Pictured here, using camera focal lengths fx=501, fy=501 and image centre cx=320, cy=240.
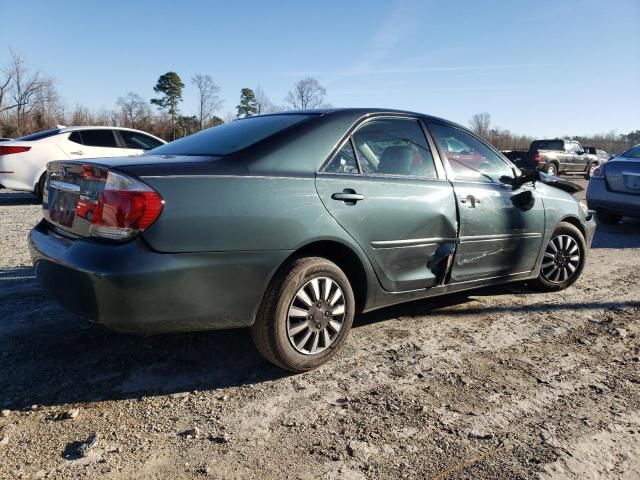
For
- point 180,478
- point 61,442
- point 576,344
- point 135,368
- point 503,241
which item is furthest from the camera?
point 503,241

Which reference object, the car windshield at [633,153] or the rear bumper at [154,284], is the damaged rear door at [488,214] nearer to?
the rear bumper at [154,284]

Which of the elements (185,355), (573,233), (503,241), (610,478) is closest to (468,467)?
(610,478)

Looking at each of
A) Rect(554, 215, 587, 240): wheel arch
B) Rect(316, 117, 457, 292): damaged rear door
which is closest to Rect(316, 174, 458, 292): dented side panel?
Rect(316, 117, 457, 292): damaged rear door

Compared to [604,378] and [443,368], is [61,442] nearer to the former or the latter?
[443,368]

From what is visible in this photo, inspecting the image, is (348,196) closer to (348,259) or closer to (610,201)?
(348,259)

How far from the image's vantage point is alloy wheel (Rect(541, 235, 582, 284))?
4453 mm

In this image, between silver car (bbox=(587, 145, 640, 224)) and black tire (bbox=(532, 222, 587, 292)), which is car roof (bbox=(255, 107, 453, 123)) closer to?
black tire (bbox=(532, 222, 587, 292))

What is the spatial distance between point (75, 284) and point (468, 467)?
191 cm

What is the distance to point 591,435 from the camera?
2.28 m

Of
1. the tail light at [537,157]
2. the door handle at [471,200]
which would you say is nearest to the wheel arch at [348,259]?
the door handle at [471,200]

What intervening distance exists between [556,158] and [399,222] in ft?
68.8

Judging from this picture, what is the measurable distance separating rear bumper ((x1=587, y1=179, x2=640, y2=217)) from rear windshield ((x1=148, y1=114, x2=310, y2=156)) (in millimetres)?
6484

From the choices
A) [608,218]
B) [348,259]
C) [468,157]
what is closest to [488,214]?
[468,157]

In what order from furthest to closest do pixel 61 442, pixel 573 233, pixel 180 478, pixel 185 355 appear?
pixel 573 233 → pixel 185 355 → pixel 61 442 → pixel 180 478
